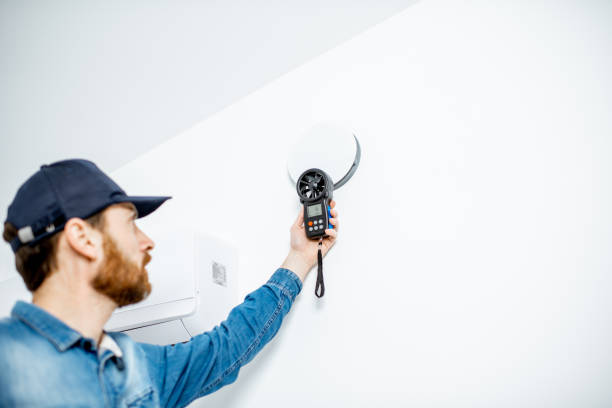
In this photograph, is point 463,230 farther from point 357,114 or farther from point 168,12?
point 168,12

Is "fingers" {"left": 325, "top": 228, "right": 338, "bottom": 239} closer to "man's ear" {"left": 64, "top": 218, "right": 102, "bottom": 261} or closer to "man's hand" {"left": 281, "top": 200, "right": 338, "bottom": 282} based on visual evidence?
"man's hand" {"left": 281, "top": 200, "right": 338, "bottom": 282}

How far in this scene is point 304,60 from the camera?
52.5 inches

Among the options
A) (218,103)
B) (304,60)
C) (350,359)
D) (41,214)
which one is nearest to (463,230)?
(350,359)

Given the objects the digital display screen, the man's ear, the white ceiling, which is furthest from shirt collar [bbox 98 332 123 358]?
the white ceiling

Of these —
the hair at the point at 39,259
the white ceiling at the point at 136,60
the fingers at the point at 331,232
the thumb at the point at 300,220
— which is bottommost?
the hair at the point at 39,259

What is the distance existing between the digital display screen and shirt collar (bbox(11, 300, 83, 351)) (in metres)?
0.58

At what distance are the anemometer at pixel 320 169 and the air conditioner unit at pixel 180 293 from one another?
316mm

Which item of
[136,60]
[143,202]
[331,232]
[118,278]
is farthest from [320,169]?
[136,60]

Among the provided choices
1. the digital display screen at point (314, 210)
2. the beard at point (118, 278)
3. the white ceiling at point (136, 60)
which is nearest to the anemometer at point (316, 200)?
the digital display screen at point (314, 210)

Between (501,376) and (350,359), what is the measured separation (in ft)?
1.10

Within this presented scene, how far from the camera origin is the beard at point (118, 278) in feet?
2.57

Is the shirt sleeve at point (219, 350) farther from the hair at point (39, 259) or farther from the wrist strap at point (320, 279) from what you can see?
the hair at point (39, 259)

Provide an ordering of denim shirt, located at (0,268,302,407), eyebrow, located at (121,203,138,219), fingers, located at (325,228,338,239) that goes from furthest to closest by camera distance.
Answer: fingers, located at (325,228,338,239)
eyebrow, located at (121,203,138,219)
denim shirt, located at (0,268,302,407)

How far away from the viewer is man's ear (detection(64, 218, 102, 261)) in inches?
30.5
